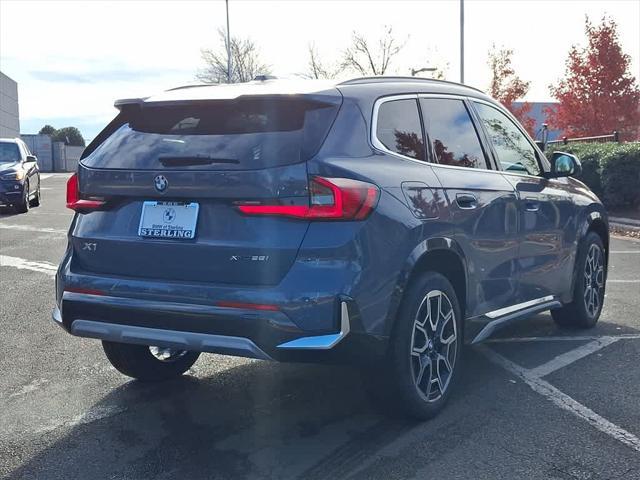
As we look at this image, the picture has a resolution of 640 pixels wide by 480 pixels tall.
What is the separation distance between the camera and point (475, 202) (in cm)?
473

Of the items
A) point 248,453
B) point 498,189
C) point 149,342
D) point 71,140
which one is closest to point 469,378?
point 498,189

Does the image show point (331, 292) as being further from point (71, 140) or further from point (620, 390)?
point (71, 140)

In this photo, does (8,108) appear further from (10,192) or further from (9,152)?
(10,192)

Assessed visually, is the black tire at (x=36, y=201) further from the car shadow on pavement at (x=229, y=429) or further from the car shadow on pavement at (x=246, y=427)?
the car shadow on pavement at (x=229, y=429)

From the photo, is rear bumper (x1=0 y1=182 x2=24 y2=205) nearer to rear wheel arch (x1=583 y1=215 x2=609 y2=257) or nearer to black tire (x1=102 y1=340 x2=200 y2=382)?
black tire (x1=102 y1=340 x2=200 y2=382)

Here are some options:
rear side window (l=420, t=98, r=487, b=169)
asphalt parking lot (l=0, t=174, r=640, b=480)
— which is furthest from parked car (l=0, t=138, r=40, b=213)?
rear side window (l=420, t=98, r=487, b=169)

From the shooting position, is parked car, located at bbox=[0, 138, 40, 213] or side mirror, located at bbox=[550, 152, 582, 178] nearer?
side mirror, located at bbox=[550, 152, 582, 178]

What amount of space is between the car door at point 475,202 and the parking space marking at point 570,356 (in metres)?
0.50

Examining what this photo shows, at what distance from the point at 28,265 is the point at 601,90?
76.7 feet

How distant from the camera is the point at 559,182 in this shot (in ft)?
19.8

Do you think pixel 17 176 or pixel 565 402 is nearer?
pixel 565 402

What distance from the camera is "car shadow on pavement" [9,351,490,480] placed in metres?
3.71

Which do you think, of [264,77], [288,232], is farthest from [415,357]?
[264,77]

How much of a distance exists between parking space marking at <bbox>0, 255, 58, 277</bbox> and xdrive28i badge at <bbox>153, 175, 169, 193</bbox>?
18.7 ft
